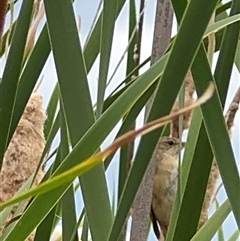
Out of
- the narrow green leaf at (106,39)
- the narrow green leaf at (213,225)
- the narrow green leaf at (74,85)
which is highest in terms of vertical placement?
the narrow green leaf at (106,39)

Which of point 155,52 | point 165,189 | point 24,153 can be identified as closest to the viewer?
point 155,52

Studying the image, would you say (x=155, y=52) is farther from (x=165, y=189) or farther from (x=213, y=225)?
(x=165, y=189)

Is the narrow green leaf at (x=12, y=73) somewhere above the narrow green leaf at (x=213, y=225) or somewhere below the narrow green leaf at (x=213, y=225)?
above

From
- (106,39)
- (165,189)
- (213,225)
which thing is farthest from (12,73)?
(165,189)

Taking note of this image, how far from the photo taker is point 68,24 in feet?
1.17

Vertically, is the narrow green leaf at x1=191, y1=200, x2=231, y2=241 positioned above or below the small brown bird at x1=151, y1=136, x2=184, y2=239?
below

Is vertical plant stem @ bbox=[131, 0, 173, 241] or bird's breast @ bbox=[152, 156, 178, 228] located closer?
vertical plant stem @ bbox=[131, 0, 173, 241]

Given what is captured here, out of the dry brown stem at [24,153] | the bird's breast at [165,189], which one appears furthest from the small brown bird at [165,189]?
the dry brown stem at [24,153]

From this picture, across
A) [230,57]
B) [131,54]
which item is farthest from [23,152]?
[230,57]

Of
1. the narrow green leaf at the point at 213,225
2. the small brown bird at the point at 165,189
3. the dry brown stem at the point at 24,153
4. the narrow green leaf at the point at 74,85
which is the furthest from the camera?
the small brown bird at the point at 165,189

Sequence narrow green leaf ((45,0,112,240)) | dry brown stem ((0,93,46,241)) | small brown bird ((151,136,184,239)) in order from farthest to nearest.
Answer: small brown bird ((151,136,184,239)), dry brown stem ((0,93,46,241)), narrow green leaf ((45,0,112,240))

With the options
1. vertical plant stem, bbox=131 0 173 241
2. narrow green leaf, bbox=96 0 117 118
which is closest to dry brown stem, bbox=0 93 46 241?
vertical plant stem, bbox=131 0 173 241

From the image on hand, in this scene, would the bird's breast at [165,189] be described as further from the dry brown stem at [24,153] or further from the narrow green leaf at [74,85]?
the narrow green leaf at [74,85]

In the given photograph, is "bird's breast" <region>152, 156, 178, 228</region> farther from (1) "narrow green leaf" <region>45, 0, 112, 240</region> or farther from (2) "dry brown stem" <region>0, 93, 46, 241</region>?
(1) "narrow green leaf" <region>45, 0, 112, 240</region>
